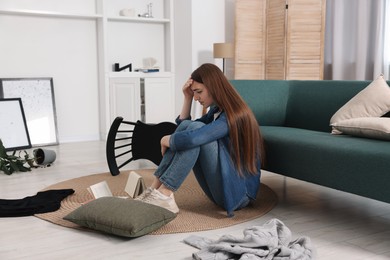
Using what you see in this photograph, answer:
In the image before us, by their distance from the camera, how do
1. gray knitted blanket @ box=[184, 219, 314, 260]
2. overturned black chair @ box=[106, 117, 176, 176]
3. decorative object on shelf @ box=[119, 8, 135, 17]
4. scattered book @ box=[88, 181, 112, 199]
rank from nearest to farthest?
gray knitted blanket @ box=[184, 219, 314, 260], scattered book @ box=[88, 181, 112, 199], overturned black chair @ box=[106, 117, 176, 176], decorative object on shelf @ box=[119, 8, 135, 17]

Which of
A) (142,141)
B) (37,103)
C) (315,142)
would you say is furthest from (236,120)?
(37,103)

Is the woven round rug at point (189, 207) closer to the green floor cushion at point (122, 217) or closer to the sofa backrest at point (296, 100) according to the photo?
the green floor cushion at point (122, 217)

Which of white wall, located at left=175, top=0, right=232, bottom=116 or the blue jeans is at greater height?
white wall, located at left=175, top=0, right=232, bottom=116

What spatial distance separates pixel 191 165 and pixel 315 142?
70 centimetres

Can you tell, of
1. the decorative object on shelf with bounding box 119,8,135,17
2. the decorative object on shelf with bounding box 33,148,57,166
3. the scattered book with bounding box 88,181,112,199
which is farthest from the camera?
the decorative object on shelf with bounding box 119,8,135,17

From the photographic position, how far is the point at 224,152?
264cm

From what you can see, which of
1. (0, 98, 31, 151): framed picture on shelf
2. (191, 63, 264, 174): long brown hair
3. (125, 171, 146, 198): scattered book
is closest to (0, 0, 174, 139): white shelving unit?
(0, 98, 31, 151): framed picture on shelf

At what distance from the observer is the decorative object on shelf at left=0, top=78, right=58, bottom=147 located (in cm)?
538

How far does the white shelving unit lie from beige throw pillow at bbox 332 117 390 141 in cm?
339

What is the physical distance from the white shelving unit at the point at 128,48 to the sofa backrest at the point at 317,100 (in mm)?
2600

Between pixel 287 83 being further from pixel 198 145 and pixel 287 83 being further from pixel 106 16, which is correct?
pixel 106 16

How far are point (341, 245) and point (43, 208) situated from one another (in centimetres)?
170

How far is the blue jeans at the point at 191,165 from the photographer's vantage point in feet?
8.45

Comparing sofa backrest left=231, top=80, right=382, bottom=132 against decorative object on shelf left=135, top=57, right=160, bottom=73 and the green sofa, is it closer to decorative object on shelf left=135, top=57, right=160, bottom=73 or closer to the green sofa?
the green sofa
